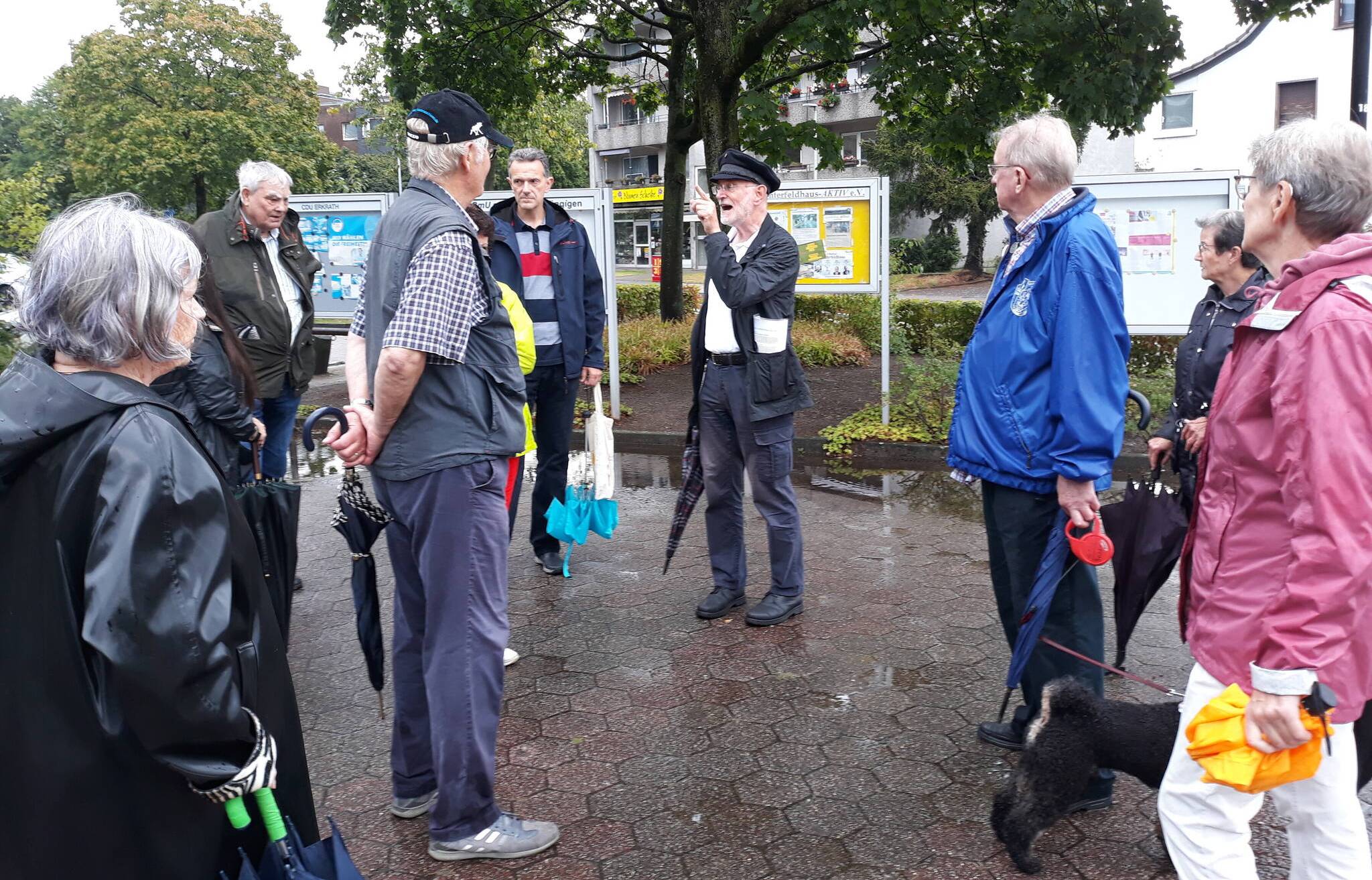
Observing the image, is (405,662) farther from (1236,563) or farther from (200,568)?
(1236,563)

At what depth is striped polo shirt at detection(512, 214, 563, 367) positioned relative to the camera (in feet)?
18.7

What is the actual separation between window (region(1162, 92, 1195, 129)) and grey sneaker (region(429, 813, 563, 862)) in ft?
133

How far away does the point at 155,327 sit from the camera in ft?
6.20

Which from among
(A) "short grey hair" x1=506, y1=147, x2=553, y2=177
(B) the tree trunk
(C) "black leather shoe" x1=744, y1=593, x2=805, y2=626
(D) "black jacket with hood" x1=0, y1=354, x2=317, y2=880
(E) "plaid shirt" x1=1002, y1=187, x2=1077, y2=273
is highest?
(B) the tree trunk

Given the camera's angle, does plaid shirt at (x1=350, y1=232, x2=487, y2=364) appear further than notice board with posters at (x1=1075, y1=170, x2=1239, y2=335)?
No

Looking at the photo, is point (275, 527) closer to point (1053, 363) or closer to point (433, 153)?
point (433, 153)

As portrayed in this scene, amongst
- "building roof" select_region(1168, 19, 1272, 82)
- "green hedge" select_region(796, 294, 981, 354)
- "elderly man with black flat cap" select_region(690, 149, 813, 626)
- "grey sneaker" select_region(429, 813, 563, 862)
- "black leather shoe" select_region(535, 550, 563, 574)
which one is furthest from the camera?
"building roof" select_region(1168, 19, 1272, 82)

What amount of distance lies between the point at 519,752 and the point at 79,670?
90.8 inches

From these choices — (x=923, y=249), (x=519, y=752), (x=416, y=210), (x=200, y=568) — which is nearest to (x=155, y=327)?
(x=200, y=568)

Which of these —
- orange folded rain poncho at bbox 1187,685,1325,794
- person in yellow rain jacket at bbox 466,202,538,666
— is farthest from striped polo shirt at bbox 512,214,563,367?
orange folded rain poncho at bbox 1187,685,1325,794

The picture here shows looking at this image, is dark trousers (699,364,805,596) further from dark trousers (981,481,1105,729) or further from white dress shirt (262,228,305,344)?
white dress shirt (262,228,305,344)

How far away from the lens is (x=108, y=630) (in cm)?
169

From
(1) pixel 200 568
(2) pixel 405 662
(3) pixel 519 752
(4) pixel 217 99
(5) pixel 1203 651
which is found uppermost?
(4) pixel 217 99

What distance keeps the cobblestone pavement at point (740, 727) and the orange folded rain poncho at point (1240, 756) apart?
3.79 ft
